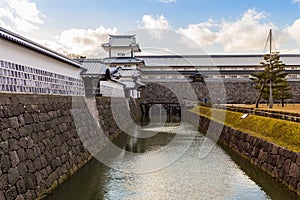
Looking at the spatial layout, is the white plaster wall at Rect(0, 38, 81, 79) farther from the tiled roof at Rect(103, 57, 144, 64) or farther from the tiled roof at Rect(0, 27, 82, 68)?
the tiled roof at Rect(103, 57, 144, 64)

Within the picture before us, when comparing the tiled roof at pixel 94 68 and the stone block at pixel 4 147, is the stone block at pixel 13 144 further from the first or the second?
the tiled roof at pixel 94 68

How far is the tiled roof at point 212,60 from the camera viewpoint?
169ft

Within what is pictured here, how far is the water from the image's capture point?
833cm

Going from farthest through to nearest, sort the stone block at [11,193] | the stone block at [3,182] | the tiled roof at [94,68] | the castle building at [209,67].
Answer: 1. the castle building at [209,67]
2. the tiled roof at [94,68]
3. the stone block at [11,193]
4. the stone block at [3,182]

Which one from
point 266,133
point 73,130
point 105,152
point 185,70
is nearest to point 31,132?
point 73,130

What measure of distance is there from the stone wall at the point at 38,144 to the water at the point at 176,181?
0.51 meters

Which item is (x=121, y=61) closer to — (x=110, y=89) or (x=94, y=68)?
(x=110, y=89)

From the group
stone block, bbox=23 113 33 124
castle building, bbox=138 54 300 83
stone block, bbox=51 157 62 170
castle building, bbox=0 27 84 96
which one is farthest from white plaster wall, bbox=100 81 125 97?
castle building, bbox=138 54 300 83

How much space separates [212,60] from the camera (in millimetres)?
52531

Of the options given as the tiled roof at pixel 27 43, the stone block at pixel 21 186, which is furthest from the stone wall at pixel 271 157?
the tiled roof at pixel 27 43

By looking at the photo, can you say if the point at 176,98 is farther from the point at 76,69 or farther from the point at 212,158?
the point at 212,158

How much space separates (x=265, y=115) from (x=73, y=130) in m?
7.89

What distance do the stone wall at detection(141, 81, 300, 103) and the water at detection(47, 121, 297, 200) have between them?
3499 cm

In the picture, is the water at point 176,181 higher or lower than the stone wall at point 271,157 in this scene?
lower
